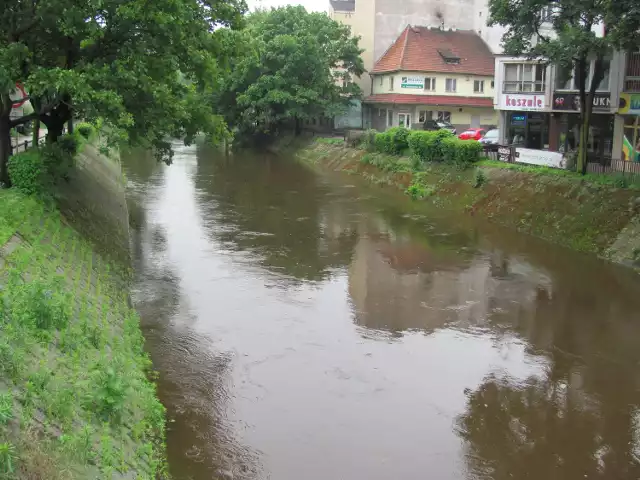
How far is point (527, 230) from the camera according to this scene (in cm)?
2566

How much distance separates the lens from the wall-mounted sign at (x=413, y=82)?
50.6m

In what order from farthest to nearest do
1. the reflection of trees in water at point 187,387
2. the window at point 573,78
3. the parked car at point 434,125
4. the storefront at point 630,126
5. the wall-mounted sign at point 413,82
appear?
the wall-mounted sign at point 413,82 < the parked car at point 434,125 < the window at point 573,78 < the storefront at point 630,126 < the reflection of trees in water at point 187,387

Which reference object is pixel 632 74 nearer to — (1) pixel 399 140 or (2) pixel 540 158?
(2) pixel 540 158

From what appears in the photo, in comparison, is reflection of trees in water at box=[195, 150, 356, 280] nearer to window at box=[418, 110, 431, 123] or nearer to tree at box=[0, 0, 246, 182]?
tree at box=[0, 0, 246, 182]

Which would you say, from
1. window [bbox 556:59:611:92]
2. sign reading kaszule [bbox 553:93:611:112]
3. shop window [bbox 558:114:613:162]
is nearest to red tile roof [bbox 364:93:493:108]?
shop window [bbox 558:114:613:162]

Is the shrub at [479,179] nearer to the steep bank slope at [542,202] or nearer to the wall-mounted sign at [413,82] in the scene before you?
the steep bank slope at [542,202]

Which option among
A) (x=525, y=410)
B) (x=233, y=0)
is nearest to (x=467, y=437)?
(x=525, y=410)

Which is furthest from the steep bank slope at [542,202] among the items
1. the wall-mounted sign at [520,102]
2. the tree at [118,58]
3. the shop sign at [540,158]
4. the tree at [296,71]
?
the tree at [296,71]

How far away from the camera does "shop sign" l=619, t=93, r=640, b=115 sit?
2672 centimetres

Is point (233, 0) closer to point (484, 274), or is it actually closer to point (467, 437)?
point (484, 274)

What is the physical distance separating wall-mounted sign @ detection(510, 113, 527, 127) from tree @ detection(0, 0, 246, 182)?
1997 cm

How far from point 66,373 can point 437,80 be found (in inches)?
1803

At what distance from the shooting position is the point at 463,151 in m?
32.6

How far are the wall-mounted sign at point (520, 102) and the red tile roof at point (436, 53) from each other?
1656cm
